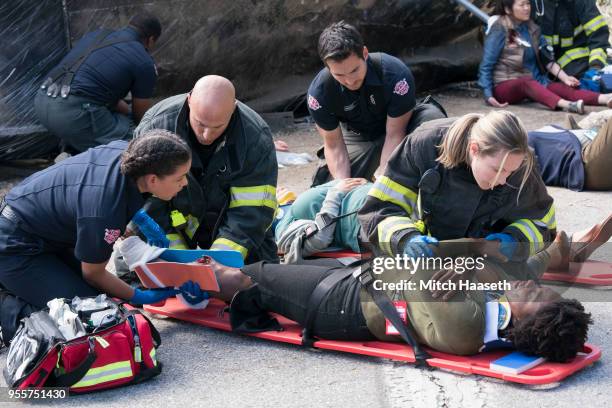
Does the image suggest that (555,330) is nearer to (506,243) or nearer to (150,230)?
(506,243)

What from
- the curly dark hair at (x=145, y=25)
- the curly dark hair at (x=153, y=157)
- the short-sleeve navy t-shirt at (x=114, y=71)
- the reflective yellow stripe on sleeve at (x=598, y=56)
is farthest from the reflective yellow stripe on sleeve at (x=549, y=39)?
the curly dark hair at (x=153, y=157)

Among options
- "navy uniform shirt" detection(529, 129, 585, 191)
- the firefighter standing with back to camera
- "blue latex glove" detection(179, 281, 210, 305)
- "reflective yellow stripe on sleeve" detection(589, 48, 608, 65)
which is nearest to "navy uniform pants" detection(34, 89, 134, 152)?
"blue latex glove" detection(179, 281, 210, 305)

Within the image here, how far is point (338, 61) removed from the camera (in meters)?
5.11

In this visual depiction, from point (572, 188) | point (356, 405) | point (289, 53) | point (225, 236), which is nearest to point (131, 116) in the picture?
point (289, 53)

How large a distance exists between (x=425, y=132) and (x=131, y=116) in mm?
3496

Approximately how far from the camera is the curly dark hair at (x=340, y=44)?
505 cm

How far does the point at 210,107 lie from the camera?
4184 millimetres

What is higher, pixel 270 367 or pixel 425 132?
pixel 425 132

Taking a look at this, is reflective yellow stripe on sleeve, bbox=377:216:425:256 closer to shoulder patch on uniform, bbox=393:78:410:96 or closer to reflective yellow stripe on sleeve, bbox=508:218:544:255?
reflective yellow stripe on sleeve, bbox=508:218:544:255

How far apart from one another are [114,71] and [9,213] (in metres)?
2.80

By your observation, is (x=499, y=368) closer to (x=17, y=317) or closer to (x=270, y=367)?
(x=270, y=367)

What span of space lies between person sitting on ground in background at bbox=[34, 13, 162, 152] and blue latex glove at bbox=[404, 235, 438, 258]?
3.36 m

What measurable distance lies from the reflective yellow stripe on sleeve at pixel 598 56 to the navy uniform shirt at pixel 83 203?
5.92 m

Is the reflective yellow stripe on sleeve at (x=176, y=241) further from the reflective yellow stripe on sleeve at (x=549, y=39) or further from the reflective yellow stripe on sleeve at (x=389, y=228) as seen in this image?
the reflective yellow stripe on sleeve at (x=549, y=39)
